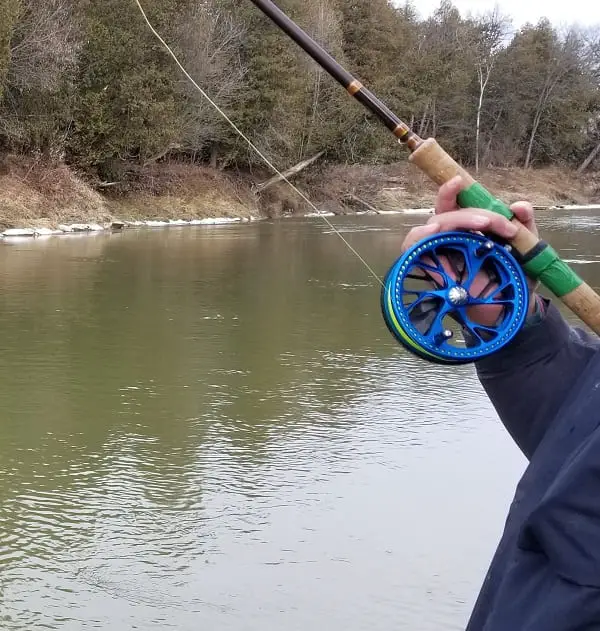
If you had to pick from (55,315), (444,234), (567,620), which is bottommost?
(55,315)

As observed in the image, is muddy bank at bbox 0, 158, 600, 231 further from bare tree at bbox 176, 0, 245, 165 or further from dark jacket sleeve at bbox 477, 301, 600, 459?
dark jacket sleeve at bbox 477, 301, 600, 459

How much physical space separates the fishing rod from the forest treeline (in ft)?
59.0

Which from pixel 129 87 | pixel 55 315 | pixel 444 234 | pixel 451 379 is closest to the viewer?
pixel 444 234

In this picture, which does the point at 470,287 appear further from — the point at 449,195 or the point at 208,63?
the point at 208,63

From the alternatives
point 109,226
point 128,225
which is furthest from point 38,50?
point 128,225

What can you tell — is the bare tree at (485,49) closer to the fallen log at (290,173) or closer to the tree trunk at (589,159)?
the tree trunk at (589,159)

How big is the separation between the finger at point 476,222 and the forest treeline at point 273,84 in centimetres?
1804

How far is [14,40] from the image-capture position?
19609mm

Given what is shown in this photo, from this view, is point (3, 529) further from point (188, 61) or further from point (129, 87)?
point (188, 61)

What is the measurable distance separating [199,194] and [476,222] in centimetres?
2478

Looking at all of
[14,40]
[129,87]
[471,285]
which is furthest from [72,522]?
[129,87]

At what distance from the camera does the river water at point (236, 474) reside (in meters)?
3.12

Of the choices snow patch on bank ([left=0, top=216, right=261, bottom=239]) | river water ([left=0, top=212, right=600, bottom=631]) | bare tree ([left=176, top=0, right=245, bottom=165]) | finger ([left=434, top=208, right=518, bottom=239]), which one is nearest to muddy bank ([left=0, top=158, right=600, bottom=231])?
snow patch on bank ([left=0, top=216, right=261, bottom=239])

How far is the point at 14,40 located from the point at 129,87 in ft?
11.2
